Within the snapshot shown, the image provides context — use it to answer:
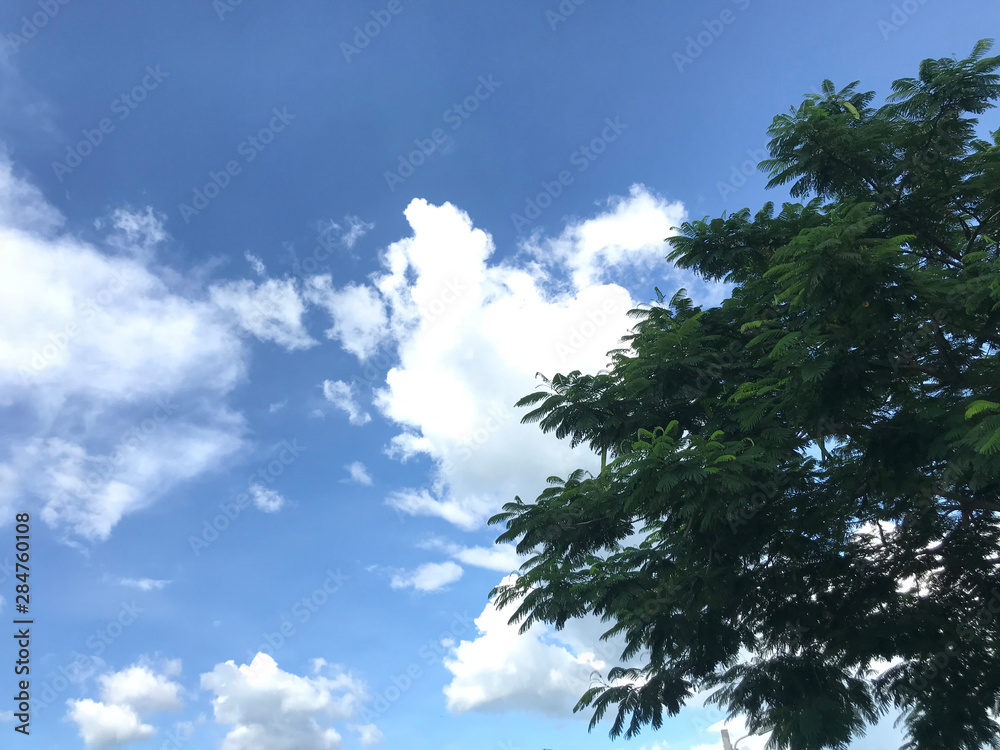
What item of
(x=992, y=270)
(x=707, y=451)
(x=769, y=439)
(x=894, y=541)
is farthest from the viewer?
(x=894, y=541)

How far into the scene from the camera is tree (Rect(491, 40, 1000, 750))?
8945 millimetres

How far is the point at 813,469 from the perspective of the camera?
35.7 feet

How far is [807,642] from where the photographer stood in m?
10.9

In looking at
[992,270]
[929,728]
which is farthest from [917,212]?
[929,728]

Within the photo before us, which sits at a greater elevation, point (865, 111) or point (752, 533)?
point (865, 111)

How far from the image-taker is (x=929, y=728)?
9.87 metres

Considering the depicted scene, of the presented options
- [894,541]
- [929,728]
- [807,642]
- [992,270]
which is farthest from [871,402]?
[929,728]

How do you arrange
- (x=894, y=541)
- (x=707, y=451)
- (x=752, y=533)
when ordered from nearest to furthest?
1. (x=707, y=451)
2. (x=752, y=533)
3. (x=894, y=541)

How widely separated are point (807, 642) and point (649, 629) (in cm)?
242

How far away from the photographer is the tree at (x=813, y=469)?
895 cm

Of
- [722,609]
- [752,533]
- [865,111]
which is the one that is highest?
[865,111]

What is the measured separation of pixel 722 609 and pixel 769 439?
3.06 m

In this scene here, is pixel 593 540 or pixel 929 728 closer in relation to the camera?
pixel 929 728

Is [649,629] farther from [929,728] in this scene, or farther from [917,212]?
[917,212]
